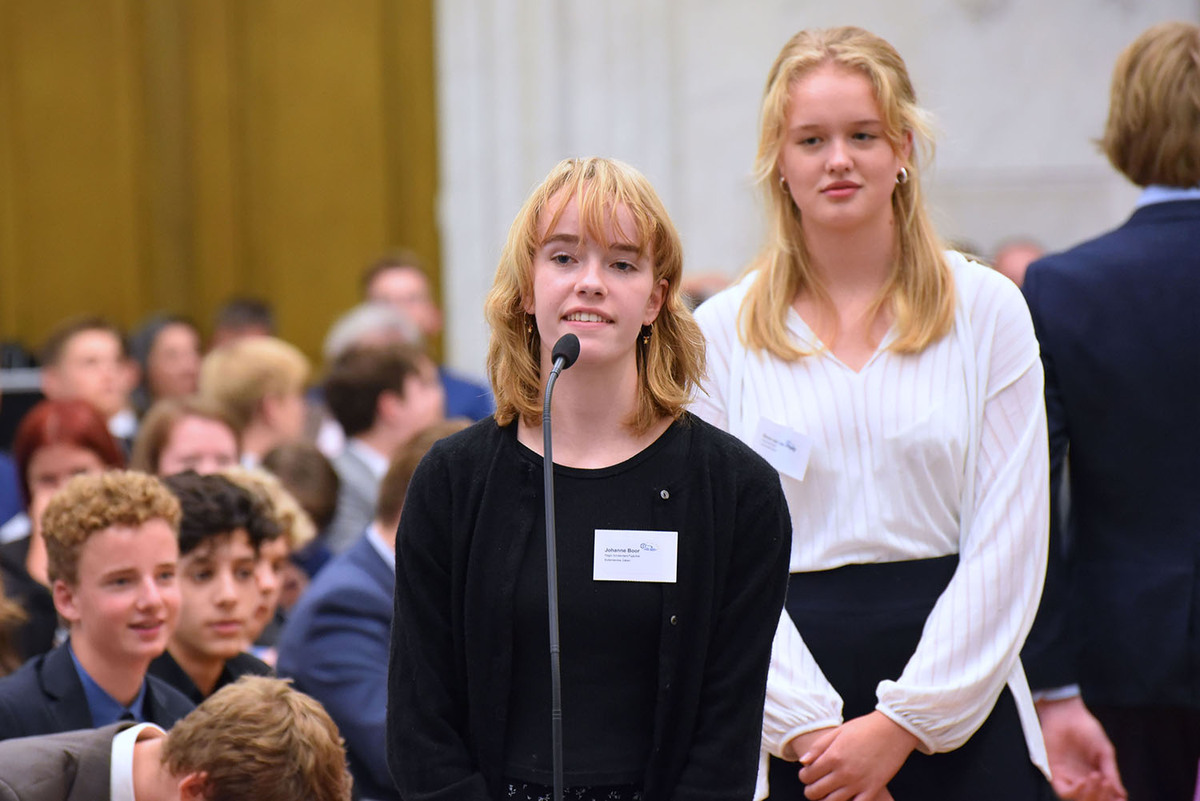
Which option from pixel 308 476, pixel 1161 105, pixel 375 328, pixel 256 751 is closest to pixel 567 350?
pixel 256 751

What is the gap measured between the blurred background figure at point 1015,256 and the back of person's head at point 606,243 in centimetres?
444

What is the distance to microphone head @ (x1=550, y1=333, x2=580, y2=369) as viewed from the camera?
183cm

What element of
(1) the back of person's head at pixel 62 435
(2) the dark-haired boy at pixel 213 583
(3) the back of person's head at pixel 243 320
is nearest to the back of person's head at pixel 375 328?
(3) the back of person's head at pixel 243 320

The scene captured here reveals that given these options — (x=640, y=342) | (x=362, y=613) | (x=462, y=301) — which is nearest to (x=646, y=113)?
(x=462, y=301)

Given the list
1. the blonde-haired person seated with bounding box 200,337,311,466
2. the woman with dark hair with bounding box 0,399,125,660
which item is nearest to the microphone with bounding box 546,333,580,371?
the woman with dark hair with bounding box 0,399,125,660

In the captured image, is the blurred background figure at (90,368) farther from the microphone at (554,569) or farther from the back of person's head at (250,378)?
the microphone at (554,569)

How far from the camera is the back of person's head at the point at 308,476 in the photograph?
4668 millimetres

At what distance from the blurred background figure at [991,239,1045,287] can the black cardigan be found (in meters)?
4.54

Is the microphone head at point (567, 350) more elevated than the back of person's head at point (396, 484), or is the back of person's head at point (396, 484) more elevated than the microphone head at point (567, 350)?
the microphone head at point (567, 350)

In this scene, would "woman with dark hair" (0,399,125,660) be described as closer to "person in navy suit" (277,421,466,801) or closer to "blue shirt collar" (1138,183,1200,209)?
"person in navy suit" (277,421,466,801)

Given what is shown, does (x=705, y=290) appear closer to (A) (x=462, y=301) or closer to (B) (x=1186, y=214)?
(A) (x=462, y=301)

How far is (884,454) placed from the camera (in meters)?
2.31

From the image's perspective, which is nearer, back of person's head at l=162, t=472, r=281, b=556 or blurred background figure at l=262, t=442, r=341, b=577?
back of person's head at l=162, t=472, r=281, b=556

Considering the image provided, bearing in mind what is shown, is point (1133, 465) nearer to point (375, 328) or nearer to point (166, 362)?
point (375, 328)
